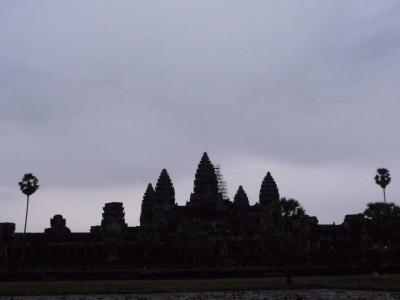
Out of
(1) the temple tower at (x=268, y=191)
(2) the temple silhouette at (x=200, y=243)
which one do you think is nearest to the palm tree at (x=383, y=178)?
(2) the temple silhouette at (x=200, y=243)

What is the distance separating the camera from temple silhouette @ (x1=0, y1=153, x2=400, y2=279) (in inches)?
2516

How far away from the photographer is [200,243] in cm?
8738

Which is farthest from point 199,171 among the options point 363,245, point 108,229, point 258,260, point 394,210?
point 394,210

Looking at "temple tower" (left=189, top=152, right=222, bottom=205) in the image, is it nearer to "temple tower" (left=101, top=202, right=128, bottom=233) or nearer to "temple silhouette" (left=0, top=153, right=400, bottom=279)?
"temple silhouette" (left=0, top=153, right=400, bottom=279)

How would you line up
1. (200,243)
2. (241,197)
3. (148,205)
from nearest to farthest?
(200,243)
(148,205)
(241,197)


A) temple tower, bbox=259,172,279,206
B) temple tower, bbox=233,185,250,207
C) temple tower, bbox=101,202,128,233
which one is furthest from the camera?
temple tower, bbox=233,185,250,207

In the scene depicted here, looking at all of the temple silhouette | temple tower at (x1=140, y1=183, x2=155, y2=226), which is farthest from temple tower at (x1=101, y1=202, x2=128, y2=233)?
temple tower at (x1=140, y1=183, x2=155, y2=226)

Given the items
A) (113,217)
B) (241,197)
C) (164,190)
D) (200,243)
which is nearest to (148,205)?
(164,190)

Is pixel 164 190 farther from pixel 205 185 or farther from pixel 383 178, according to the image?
pixel 383 178

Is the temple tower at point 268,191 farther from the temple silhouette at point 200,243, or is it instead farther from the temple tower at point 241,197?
the temple tower at point 241,197

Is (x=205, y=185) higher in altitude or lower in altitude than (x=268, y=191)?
higher

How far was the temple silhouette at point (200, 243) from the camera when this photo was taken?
63.9 meters

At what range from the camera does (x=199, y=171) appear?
135 m

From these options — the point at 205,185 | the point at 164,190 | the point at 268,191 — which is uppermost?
the point at 205,185
